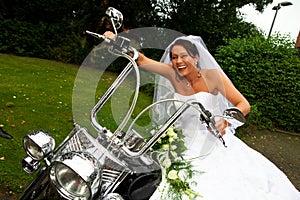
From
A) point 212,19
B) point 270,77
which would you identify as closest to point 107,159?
point 270,77

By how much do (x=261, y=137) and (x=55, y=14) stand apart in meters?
10.2

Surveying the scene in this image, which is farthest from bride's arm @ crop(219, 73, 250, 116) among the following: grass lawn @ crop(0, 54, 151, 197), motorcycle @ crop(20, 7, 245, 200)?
motorcycle @ crop(20, 7, 245, 200)

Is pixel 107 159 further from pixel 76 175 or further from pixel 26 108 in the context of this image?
pixel 26 108

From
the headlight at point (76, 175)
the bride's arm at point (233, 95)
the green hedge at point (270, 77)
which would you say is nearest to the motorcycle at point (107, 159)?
the headlight at point (76, 175)

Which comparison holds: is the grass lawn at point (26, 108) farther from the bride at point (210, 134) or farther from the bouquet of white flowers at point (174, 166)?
the bouquet of white flowers at point (174, 166)

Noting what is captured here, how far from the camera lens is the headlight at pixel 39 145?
1497mm

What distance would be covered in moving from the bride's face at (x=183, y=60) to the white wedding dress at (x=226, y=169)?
23 cm

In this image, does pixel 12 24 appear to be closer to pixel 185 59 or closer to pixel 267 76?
pixel 267 76

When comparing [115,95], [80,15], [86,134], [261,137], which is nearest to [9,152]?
[115,95]

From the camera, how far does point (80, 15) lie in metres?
13.6

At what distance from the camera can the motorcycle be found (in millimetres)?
1211

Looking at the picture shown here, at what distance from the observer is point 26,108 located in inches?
217

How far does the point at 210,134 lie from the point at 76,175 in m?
1.35

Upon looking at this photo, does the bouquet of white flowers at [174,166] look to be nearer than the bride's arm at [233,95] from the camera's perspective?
Yes
